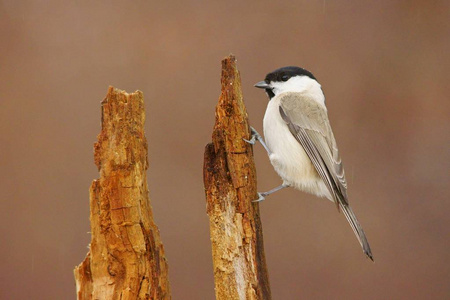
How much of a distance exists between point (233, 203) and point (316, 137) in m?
0.59

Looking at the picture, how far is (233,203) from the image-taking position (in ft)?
5.98

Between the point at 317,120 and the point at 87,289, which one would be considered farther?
the point at 317,120

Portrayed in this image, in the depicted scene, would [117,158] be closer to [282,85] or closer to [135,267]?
[135,267]

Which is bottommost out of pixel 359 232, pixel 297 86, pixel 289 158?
pixel 359 232

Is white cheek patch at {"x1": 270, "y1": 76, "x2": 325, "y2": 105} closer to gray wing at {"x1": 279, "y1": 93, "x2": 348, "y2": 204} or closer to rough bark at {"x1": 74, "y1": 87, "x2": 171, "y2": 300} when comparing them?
gray wing at {"x1": 279, "y1": 93, "x2": 348, "y2": 204}

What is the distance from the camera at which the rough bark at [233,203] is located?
177cm

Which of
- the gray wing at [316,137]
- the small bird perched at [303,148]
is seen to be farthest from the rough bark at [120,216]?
the gray wing at [316,137]

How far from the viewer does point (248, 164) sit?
1.88m

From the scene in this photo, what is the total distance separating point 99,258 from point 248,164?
66 cm

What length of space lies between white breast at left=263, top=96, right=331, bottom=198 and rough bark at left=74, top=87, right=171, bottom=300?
2.43ft

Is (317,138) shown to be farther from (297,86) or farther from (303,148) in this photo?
(297,86)

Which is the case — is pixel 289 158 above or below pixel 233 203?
above

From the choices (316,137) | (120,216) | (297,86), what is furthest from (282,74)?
(120,216)

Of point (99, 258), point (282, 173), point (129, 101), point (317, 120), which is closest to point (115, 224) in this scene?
point (99, 258)
